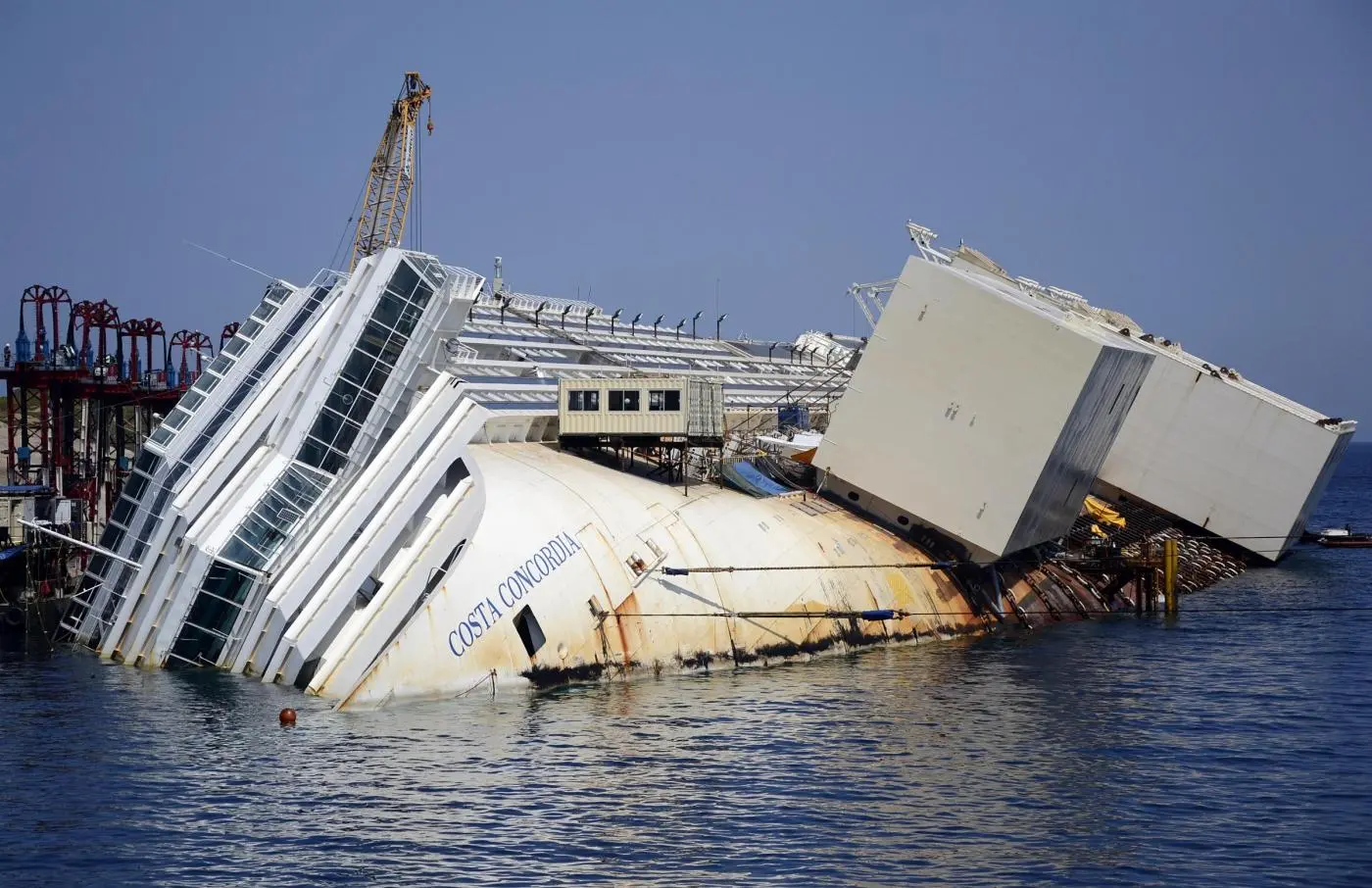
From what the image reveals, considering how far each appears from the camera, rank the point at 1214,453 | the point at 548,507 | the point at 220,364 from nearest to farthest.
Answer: the point at 548,507 < the point at 220,364 < the point at 1214,453

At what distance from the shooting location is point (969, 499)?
78562 mm

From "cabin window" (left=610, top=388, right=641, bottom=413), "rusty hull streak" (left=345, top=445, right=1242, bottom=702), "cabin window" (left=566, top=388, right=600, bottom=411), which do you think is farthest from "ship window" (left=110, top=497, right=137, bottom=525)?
"cabin window" (left=610, top=388, right=641, bottom=413)

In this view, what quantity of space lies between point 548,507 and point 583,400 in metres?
12.8

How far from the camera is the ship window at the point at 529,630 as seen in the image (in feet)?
197

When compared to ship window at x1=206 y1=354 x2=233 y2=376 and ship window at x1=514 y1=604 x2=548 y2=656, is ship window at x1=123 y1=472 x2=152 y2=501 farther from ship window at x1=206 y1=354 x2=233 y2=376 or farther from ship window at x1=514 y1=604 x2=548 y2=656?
ship window at x1=514 y1=604 x2=548 y2=656

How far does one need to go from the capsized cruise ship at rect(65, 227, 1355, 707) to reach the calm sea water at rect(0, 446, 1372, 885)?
2.44 m

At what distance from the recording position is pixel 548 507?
2514 inches

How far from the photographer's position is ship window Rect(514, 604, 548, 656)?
60188mm

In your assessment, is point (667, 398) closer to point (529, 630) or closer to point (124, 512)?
point (529, 630)

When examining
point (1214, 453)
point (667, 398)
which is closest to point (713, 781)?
point (667, 398)

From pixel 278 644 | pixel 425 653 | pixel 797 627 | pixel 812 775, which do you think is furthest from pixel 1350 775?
pixel 278 644

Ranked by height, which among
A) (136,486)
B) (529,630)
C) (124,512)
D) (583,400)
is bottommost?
(124,512)

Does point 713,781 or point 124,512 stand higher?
point 713,781

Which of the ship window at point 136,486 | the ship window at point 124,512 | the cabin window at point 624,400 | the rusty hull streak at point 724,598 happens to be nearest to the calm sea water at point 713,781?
the rusty hull streak at point 724,598
